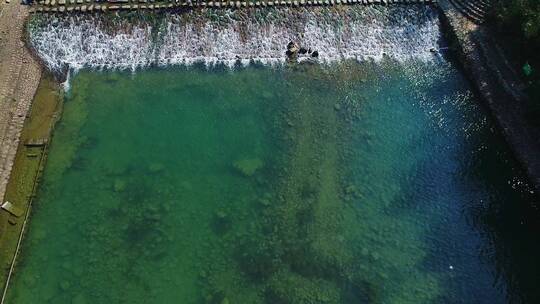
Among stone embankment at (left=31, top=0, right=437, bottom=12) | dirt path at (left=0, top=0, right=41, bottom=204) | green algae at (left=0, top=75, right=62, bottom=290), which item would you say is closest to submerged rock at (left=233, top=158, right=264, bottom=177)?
green algae at (left=0, top=75, right=62, bottom=290)

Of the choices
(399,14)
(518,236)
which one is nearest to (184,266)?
(518,236)

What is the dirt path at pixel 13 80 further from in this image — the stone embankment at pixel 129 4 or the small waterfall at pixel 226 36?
the stone embankment at pixel 129 4

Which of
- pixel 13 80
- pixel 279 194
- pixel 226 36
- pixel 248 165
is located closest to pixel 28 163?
pixel 13 80

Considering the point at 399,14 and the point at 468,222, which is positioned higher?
the point at 399,14

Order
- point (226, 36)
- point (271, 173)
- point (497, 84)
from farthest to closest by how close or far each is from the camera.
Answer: point (226, 36)
point (497, 84)
point (271, 173)

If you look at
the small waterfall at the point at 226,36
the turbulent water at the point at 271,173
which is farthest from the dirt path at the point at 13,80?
the turbulent water at the point at 271,173

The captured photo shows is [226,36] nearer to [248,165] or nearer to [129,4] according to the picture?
[129,4]

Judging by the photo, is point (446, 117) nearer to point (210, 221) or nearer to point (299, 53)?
point (299, 53)

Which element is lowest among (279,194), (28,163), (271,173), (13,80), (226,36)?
(279,194)
